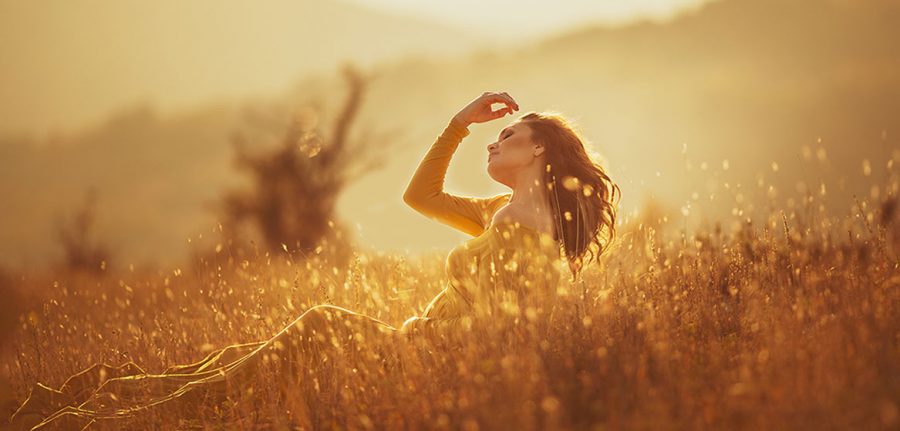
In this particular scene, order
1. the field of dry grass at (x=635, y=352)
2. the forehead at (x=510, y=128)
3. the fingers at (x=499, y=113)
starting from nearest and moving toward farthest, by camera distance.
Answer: the field of dry grass at (x=635, y=352) → the forehead at (x=510, y=128) → the fingers at (x=499, y=113)

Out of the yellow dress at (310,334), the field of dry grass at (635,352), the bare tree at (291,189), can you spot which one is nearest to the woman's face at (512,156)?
the yellow dress at (310,334)

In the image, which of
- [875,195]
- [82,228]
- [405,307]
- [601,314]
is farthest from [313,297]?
[82,228]

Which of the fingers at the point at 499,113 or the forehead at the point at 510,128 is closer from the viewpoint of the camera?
the forehead at the point at 510,128

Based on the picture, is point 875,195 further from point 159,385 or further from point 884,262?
point 159,385

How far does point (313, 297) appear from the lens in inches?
199

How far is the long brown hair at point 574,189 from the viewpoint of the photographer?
14.3 feet

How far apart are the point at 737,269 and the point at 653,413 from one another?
214cm

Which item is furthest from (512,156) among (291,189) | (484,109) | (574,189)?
(291,189)

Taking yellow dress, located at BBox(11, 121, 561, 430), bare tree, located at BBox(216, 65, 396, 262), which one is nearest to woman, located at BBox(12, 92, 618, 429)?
yellow dress, located at BBox(11, 121, 561, 430)

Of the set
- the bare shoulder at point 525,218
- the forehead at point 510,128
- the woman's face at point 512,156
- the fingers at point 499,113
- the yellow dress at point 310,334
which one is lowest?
the yellow dress at point 310,334

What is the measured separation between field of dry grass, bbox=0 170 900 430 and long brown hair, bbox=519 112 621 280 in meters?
0.17

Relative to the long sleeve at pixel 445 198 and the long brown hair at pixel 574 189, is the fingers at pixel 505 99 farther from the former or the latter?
the long sleeve at pixel 445 198

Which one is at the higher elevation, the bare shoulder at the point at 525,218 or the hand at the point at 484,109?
the hand at the point at 484,109

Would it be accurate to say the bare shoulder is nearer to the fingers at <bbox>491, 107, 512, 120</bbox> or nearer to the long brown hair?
the long brown hair
